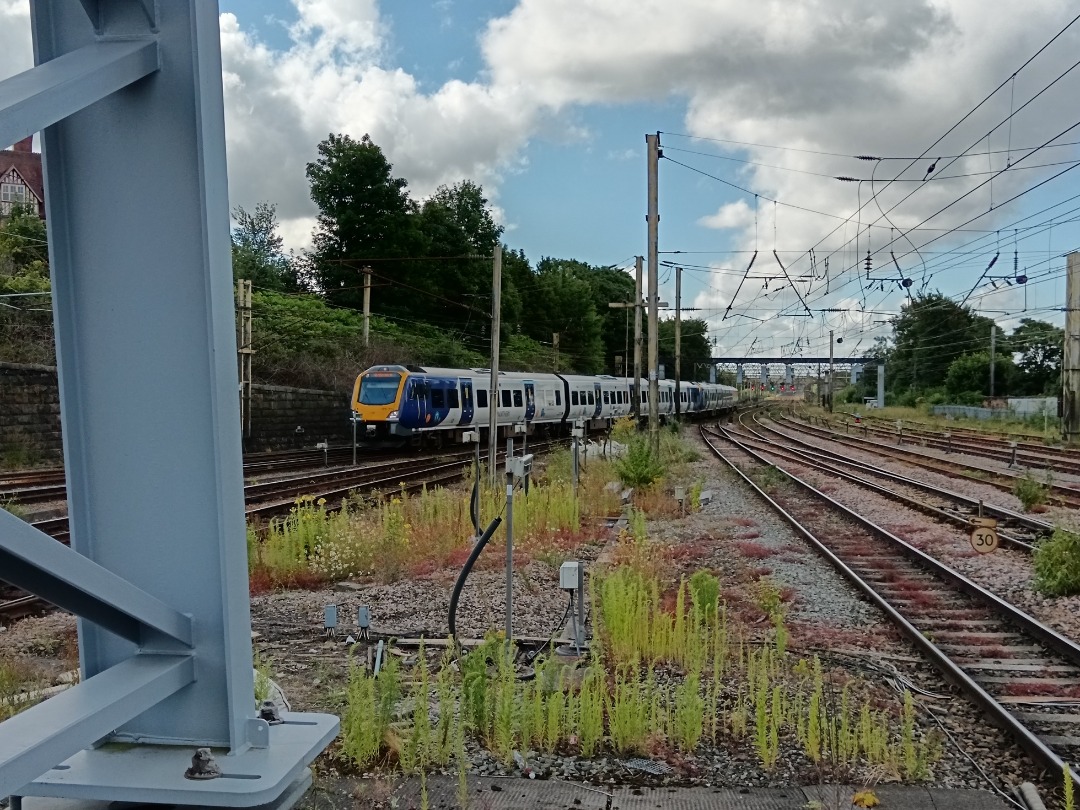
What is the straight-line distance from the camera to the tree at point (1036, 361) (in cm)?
5906

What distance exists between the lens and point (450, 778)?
158 inches

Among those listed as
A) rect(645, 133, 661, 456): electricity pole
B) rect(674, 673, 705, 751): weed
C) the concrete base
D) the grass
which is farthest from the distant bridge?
the concrete base

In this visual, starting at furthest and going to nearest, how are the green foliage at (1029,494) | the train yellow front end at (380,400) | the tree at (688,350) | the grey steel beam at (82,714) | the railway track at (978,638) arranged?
1. the tree at (688,350)
2. the train yellow front end at (380,400)
3. the green foliage at (1029,494)
4. the railway track at (978,638)
5. the grey steel beam at (82,714)

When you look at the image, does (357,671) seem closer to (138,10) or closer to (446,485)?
(138,10)

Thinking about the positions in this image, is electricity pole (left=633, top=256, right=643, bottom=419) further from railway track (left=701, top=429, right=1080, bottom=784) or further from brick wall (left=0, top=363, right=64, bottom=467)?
brick wall (left=0, top=363, right=64, bottom=467)

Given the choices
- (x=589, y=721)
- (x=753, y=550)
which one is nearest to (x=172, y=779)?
(x=589, y=721)

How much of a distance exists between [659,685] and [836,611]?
2.93 meters

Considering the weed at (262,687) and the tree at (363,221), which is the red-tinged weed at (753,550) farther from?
the tree at (363,221)

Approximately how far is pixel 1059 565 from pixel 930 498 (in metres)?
7.22

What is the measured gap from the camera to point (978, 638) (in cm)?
691

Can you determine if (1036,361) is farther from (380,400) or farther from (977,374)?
(380,400)

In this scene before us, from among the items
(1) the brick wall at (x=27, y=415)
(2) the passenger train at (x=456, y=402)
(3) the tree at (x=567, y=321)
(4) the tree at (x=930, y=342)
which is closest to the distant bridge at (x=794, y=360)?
(4) the tree at (x=930, y=342)

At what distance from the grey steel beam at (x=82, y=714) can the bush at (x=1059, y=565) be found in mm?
8334

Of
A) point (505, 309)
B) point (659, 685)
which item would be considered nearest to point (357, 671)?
point (659, 685)
